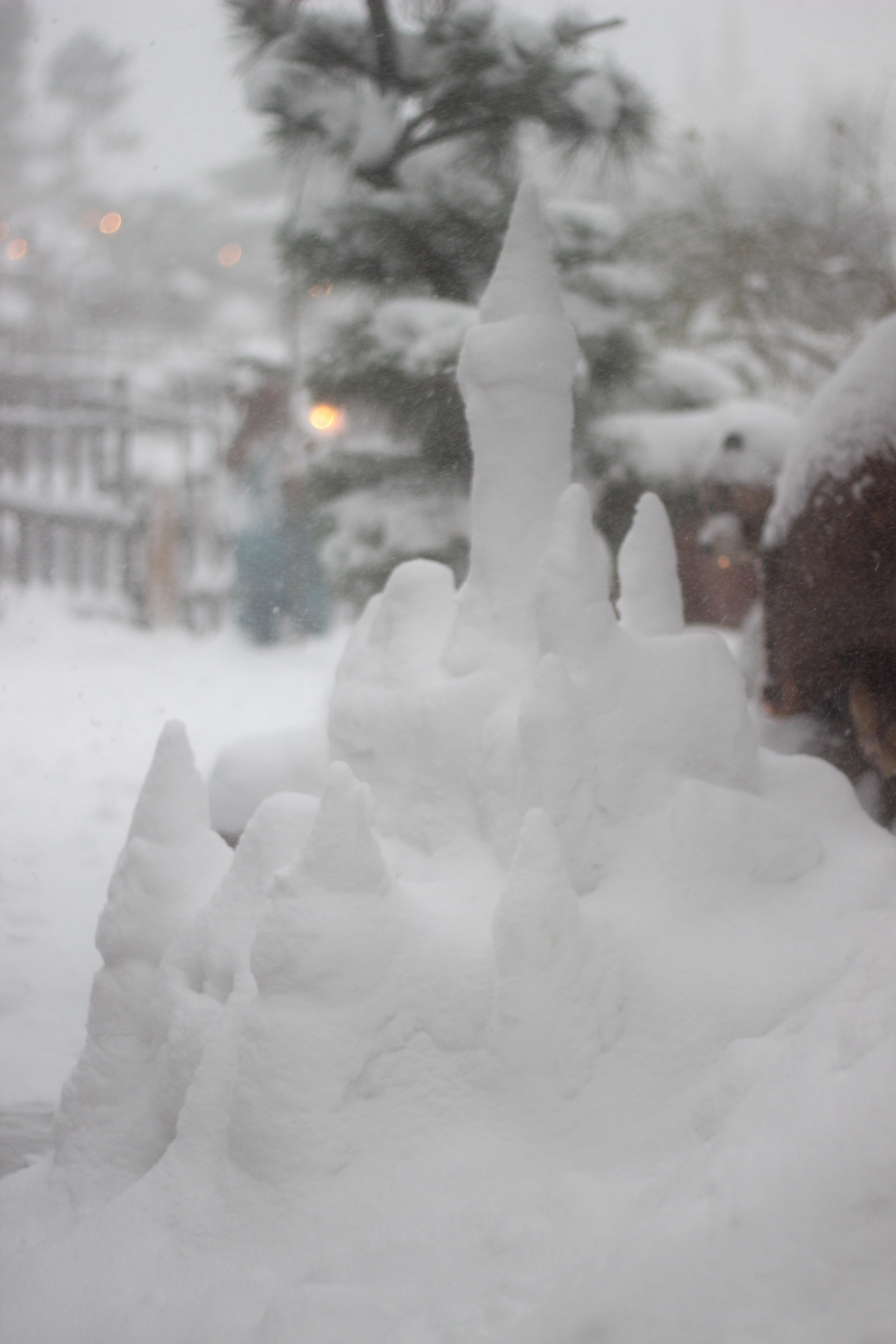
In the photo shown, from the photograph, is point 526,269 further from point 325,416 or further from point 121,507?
point 121,507

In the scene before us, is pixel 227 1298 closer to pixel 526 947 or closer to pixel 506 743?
pixel 526 947

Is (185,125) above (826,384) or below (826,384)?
above

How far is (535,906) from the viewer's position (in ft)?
3.27

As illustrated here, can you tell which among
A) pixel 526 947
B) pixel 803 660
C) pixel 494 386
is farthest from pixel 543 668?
pixel 803 660

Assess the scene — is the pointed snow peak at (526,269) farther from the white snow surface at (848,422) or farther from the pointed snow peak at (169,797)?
the pointed snow peak at (169,797)

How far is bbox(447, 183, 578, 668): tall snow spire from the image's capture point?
48.8 inches

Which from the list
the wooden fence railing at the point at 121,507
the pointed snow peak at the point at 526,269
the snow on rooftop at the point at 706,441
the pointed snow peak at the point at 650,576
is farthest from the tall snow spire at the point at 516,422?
the wooden fence railing at the point at 121,507

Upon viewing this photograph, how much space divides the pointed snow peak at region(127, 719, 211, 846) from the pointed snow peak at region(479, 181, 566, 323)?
0.64 metres

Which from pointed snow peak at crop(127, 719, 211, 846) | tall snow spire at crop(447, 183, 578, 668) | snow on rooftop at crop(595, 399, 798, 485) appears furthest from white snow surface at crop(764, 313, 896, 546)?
pointed snow peak at crop(127, 719, 211, 846)

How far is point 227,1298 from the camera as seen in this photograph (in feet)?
3.02

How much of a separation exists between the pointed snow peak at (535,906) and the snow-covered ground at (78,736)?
0.61 meters

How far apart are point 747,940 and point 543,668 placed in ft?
1.15

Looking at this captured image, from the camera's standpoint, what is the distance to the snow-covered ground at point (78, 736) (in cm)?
150

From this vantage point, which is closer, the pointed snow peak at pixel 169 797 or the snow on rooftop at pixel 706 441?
the pointed snow peak at pixel 169 797
